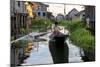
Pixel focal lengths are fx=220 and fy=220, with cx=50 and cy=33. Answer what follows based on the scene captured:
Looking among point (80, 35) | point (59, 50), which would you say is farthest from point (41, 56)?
point (80, 35)

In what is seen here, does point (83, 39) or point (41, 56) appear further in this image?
point (83, 39)

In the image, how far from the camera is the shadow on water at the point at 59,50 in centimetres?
270

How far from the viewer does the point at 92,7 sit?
2844mm

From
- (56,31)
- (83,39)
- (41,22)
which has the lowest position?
(83,39)

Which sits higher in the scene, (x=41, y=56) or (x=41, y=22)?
(x=41, y=22)

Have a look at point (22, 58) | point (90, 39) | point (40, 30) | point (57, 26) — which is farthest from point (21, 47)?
point (90, 39)

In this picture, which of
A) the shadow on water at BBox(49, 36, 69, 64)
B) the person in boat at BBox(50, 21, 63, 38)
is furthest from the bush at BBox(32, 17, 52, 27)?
the shadow on water at BBox(49, 36, 69, 64)

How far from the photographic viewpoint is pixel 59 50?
2.73 m

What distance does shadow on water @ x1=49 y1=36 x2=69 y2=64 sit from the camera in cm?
270

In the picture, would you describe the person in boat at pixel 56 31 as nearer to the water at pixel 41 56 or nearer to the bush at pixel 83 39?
the water at pixel 41 56

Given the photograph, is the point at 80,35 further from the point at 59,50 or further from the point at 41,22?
the point at 41,22

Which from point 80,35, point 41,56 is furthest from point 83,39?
point 41,56

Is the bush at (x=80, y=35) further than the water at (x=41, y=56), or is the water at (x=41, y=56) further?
the bush at (x=80, y=35)

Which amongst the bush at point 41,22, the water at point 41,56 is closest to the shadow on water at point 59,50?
the water at point 41,56
